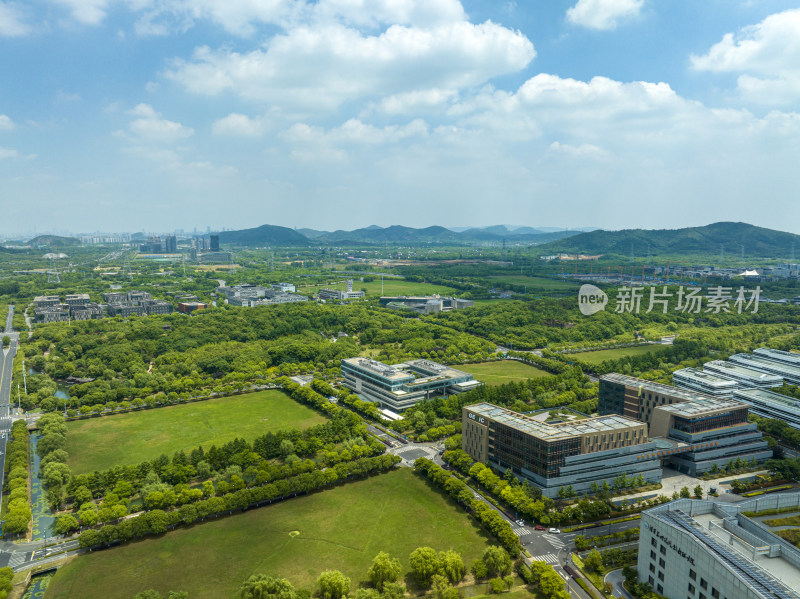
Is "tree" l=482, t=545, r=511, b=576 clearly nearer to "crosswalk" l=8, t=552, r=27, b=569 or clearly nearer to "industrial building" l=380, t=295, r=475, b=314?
"crosswalk" l=8, t=552, r=27, b=569

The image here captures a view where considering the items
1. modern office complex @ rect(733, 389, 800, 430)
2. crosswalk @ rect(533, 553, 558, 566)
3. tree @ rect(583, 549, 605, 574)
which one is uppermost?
modern office complex @ rect(733, 389, 800, 430)

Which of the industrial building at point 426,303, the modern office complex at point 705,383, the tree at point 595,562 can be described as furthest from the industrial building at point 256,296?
the tree at point 595,562

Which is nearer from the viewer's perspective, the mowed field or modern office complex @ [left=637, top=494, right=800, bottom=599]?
modern office complex @ [left=637, top=494, right=800, bottom=599]

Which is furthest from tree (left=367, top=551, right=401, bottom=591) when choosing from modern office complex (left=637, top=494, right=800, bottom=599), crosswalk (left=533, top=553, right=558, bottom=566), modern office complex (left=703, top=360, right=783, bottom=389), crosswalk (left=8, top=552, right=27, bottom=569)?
modern office complex (left=703, top=360, right=783, bottom=389)

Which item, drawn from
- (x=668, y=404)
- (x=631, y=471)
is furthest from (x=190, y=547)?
(x=668, y=404)

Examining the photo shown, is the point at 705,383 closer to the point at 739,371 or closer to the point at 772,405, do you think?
the point at 772,405
